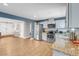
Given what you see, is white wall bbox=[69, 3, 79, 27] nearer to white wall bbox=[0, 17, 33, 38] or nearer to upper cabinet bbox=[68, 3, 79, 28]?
upper cabinet bbox=[68, 3, 79, 28]

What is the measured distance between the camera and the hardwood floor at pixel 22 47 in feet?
5.79

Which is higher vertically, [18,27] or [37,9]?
[37,9]

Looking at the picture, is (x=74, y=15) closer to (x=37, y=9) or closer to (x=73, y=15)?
(x=73, y=15)

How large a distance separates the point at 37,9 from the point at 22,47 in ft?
2.16

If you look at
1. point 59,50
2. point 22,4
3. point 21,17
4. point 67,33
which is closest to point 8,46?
point 21,17

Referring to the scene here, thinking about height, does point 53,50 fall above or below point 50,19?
below

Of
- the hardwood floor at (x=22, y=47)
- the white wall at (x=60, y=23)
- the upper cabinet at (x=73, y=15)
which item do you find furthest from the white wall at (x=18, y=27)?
the upper cabinet at (x=73, y=15)

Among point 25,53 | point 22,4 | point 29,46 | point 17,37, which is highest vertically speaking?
point 22,4

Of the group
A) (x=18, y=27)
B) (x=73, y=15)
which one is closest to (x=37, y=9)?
(x=18, y=27)

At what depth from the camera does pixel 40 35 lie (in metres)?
1.91

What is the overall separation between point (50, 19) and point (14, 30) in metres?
0.61

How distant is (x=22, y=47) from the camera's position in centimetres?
181

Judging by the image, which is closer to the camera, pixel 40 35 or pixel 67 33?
pixel 67 33

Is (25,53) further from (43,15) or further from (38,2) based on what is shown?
(38,2)
